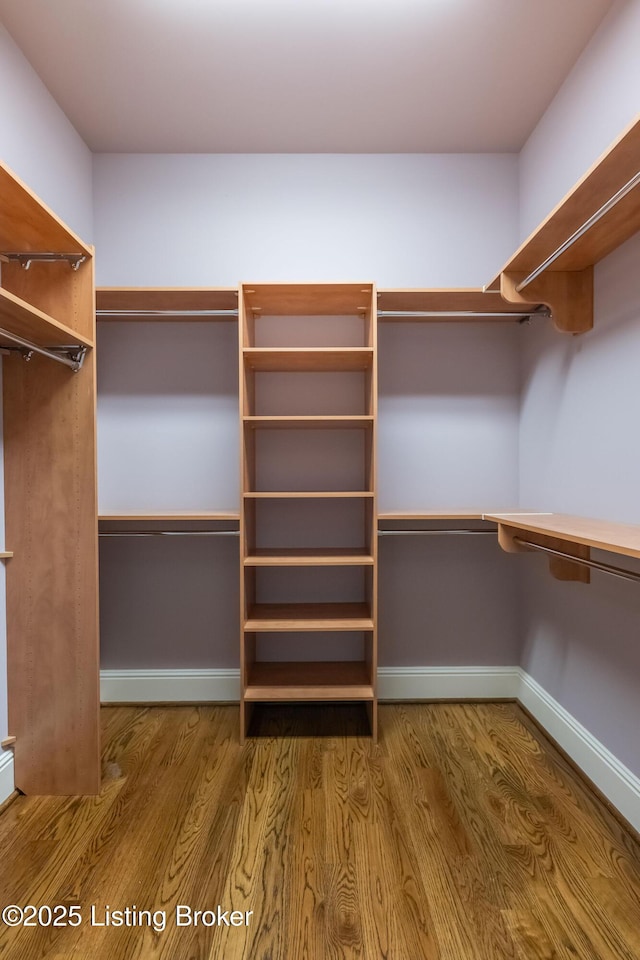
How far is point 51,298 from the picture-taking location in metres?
1.96

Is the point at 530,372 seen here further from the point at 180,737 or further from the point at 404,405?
the point at 180,737

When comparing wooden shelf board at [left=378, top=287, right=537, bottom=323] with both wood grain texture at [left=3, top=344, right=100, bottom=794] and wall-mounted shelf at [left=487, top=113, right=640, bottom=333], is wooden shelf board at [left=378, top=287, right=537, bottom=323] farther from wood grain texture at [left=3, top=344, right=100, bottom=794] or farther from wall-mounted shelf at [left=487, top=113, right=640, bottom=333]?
wood grain texture at [left=3, top=344, right=100, bottom=794]

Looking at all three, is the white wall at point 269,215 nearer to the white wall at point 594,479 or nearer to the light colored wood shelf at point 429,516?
the white wall at point 594,479

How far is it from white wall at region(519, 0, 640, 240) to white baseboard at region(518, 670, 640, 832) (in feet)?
7.13

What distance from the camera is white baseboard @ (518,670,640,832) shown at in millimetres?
1746

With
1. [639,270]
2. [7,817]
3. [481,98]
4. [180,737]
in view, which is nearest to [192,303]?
[481,98]

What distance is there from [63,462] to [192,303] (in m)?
1.00

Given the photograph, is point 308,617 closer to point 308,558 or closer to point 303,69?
point 308,558

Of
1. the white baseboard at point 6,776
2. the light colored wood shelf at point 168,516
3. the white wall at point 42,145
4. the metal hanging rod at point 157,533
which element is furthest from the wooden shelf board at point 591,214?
the white baseboard at point 6,776

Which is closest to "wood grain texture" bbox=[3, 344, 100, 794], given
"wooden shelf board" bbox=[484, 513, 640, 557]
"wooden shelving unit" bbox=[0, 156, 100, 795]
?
"wooden shelving unit" bbox=[0, 156, 100, 795]

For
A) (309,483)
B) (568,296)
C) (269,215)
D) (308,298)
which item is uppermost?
(269,215)

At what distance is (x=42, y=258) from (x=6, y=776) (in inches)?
73.4

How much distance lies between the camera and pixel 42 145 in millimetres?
2223

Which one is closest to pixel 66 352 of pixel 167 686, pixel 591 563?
pixel 167 686
